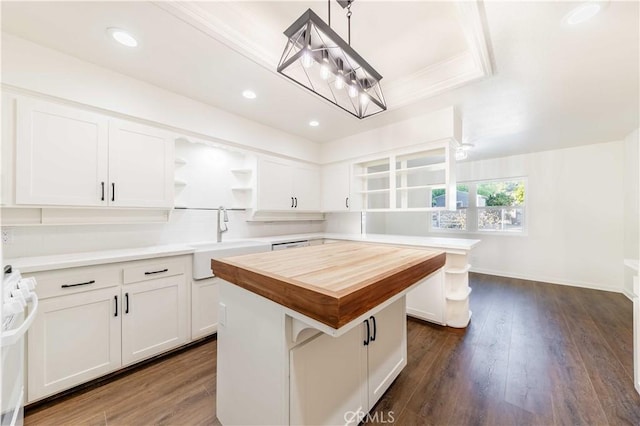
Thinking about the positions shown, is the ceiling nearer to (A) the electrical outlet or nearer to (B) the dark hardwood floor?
(A) the electrical outlet

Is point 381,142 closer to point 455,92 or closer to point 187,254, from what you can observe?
point 455,92

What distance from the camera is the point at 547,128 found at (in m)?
3.49

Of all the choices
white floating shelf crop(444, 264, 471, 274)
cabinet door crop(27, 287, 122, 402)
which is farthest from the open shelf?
white floating shelf crop(444, 264, 471, 274)

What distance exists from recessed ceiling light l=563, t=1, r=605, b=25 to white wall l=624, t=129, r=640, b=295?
11.5 ft

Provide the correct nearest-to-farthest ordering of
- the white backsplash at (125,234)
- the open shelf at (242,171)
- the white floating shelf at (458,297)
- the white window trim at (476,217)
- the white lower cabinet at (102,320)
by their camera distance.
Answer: the white lower cabinet at (102,320)
the white backsplash at (125,234)
the white floating shelf at (458,297)
the open shelf at (242,171)
the white window trim at (476,217)

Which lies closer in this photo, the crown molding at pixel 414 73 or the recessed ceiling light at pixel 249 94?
the crown molding at pixel 414 73

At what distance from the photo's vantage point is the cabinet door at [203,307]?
239 cm

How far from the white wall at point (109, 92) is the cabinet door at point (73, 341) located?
1590 mm

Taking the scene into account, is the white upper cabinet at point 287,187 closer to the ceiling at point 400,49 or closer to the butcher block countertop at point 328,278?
the ceiling at point 400,49

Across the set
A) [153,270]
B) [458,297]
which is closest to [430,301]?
[458,297]

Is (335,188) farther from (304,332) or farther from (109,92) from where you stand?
(304,332)

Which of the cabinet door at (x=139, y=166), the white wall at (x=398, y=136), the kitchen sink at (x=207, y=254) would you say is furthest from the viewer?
the white wall at (x=398, y=136)

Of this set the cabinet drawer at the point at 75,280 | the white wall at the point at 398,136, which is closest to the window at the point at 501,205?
the white wall at the point at 398,136

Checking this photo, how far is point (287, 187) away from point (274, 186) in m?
0.25
